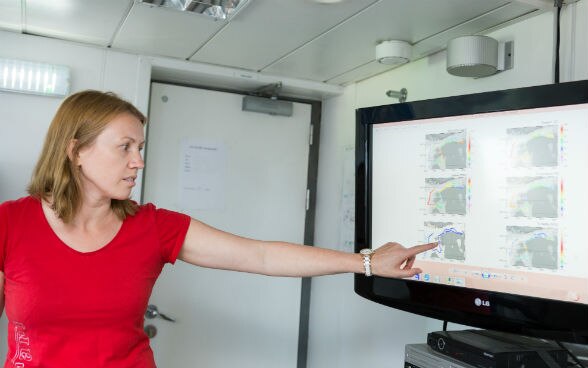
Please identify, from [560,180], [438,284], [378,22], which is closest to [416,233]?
[438,284]

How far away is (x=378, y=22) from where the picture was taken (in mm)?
1727

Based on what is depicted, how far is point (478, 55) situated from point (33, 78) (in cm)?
161

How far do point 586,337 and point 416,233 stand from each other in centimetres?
44

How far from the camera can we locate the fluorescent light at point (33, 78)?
209 cm

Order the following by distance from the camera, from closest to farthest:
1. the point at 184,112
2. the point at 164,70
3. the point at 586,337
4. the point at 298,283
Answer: the point at 586,337 → the point at 164,70 → the point at 184,112 → the point at 298,283

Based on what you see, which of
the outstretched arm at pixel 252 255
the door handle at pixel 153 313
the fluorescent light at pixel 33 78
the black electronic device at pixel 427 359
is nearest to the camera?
the black electronic device at pixel 427 359

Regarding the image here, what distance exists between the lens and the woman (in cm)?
125

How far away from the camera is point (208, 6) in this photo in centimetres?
171

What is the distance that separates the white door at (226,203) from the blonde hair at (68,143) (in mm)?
1142

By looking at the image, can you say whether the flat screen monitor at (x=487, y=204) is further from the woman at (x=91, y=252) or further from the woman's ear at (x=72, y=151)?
the woman's ear at (x=72, y=151)

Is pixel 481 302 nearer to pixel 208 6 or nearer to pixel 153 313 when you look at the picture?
pixel 208 6

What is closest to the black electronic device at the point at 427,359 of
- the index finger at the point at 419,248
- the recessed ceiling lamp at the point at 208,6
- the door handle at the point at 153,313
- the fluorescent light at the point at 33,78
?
the index finger at the point at 419,248

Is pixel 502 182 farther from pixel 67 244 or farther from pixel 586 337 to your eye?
pixel 67 244

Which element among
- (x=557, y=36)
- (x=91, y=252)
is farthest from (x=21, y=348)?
(x=557, y=36)
